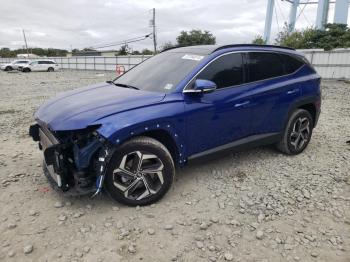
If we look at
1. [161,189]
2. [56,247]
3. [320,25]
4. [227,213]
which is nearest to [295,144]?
[227,213]

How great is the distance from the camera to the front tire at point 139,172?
3.24 metres

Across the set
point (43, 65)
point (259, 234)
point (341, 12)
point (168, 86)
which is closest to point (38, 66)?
point (43, 65)

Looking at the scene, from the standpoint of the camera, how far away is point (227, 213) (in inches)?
135

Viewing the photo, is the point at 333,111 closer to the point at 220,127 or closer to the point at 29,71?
the point at 220,127

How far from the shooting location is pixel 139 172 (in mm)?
3367

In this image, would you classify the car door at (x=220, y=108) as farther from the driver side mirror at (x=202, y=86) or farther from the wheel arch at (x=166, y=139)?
the wheel arch at (x=166, y=139)

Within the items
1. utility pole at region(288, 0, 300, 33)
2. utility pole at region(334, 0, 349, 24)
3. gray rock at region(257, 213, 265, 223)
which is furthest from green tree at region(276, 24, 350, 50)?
gray rock at region(257, 213, 265, 223)

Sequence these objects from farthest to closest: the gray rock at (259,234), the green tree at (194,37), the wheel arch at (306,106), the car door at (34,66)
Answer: the green tree at (194,37) < the car door at (34,66) < the wheel arch at (306,106) < the gray rock at (259,234)

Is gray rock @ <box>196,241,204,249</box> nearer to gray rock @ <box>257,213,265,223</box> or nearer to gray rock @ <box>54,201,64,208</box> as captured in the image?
gray rock @ <box>257,213,265,223</box>

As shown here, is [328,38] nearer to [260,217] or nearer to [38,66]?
[260,217]

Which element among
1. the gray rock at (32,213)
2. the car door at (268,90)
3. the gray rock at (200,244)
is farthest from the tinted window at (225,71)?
the gray rock at (32,213)

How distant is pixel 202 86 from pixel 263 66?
138cm

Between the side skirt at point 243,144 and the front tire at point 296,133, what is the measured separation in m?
0.21

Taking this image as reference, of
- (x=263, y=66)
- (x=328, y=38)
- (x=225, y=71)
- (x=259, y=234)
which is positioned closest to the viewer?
(x=259, y=234)
